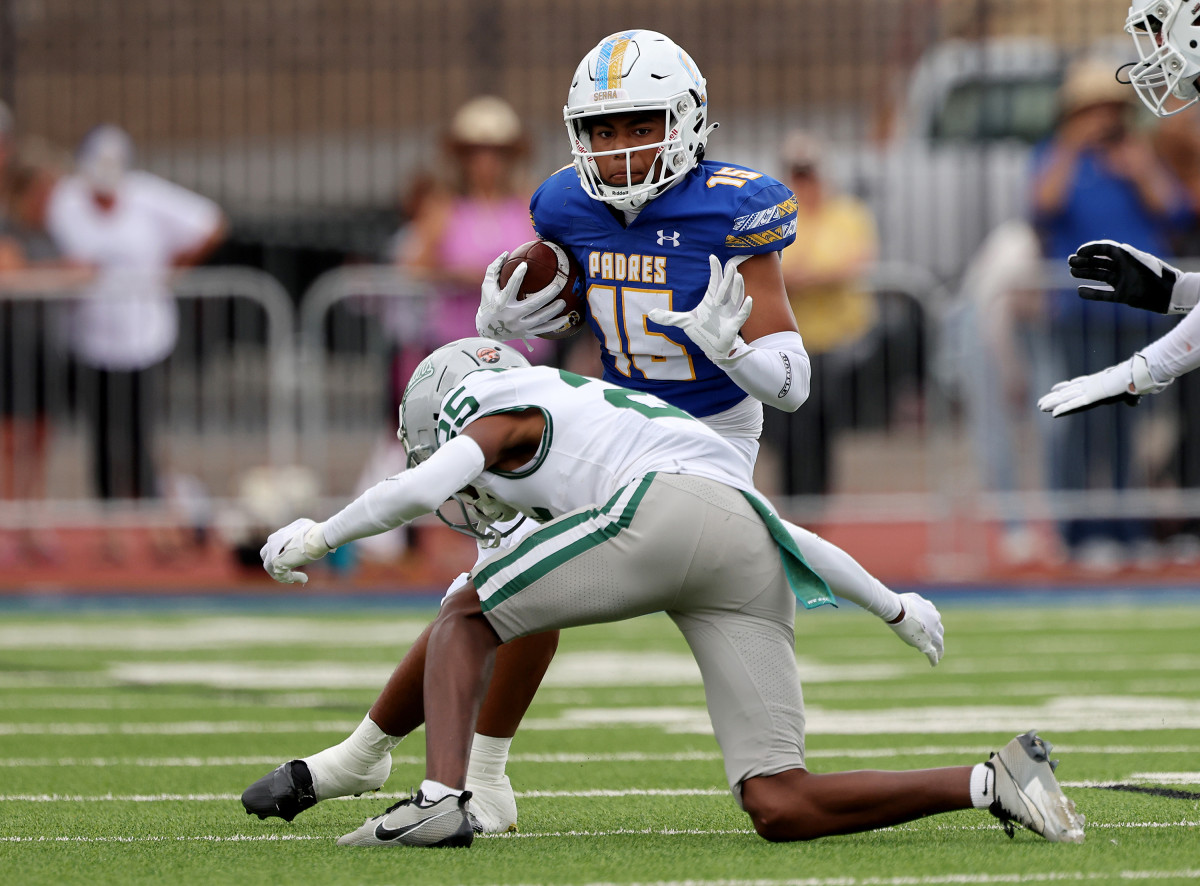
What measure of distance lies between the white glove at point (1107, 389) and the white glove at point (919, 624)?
24.1 inches

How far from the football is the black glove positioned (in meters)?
1.18

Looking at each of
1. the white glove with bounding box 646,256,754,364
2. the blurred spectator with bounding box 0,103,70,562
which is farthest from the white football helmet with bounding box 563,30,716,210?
the blurred spectator with bounding box 0,103,70,562

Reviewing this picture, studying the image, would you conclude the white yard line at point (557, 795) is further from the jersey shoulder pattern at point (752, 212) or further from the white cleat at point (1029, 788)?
the jersey shoulder pattern at point (752, 212)

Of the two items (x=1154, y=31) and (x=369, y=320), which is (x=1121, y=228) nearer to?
(x=369, y=320)

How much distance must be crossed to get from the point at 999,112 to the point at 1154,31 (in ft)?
29.5

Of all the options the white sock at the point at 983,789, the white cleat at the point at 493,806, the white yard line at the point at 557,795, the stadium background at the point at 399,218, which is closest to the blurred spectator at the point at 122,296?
the stadium background at the point at 399,218

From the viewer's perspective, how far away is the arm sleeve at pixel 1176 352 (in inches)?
177

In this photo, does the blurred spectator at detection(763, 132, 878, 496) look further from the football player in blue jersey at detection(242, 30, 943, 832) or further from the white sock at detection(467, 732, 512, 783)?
the white sock at detection(467, 732, 512, 783)

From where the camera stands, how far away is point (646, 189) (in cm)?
438

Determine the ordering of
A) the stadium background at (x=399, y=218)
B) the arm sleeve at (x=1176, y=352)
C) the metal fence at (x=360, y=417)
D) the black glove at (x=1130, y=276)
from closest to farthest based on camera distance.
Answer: the arm sleeve at (x=1176, y=352) < the black glove at (x=1130, y=276) < the metal fence at (x=360, y=417) < the stadium background at (x=399, y=218)

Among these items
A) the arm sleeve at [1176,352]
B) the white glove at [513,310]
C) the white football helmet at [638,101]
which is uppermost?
the white football helmet at [638,101]

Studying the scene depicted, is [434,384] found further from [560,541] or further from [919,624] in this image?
[919,624]

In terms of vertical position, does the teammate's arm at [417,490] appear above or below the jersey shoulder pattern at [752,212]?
below

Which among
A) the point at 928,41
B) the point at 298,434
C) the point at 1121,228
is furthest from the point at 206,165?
the point at 1121,228
